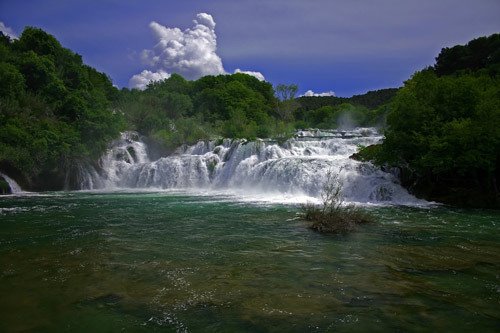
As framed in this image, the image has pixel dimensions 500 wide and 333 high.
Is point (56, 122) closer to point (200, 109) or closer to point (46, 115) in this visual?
point (46, 115)

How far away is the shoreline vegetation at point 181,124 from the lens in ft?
55.5

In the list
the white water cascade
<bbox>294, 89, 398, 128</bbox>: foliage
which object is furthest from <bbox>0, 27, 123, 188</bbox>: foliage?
<bbox>294, 89, 398, 128</bbox>: foliage

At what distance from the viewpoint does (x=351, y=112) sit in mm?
80688

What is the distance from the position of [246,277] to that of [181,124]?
36.1 m

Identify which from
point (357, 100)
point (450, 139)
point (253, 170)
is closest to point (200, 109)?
point (253, 170)

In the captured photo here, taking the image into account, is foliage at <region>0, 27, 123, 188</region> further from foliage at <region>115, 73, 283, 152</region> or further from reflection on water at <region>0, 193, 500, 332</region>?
reflection on water at <region>0, 193, 500, 332</region>

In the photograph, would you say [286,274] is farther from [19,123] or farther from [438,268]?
[19,123]

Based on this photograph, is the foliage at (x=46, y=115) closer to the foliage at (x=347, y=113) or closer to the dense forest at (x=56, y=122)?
the dense forest at (x=56, y=122)

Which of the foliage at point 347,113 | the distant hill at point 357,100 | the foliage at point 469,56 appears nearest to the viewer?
the foliage at point 469,56

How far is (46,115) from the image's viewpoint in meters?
29.2

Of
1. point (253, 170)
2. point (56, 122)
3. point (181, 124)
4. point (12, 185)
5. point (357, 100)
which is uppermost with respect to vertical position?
point (357, 100)

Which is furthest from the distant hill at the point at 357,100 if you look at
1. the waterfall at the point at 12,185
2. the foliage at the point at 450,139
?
the foliage at the point at 450,139

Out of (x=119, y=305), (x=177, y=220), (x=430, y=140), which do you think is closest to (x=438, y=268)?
(x=119, y=305)

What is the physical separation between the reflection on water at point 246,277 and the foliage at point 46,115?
50.2 ft
